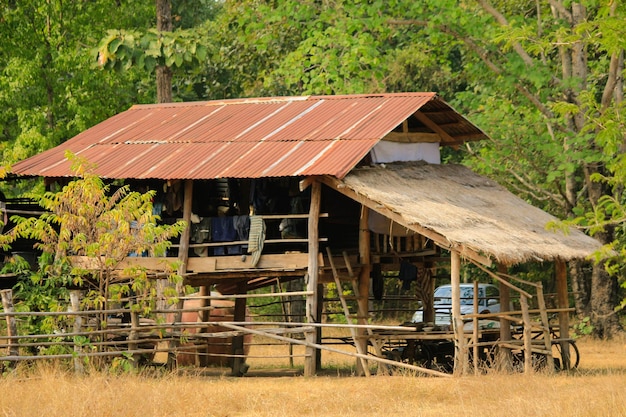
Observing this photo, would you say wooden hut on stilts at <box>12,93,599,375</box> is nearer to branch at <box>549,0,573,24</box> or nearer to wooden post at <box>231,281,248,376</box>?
wooden post at <box>231,281,248,376</box>

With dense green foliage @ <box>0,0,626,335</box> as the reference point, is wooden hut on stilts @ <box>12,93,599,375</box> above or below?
below

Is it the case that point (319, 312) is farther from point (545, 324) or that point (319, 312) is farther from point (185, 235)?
point (545, 324)

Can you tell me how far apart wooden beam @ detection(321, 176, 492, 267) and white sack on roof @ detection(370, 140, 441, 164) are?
6.44ft

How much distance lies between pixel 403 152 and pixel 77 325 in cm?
737

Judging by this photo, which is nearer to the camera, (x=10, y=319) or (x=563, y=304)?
(x=10, y=319)

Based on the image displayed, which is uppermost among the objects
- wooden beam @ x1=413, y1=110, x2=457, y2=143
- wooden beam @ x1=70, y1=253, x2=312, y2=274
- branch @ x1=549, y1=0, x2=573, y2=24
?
branch @ x1=549, y1=0, x2=573, y2=24

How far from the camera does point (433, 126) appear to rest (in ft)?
76.0

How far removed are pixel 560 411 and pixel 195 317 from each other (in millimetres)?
12613

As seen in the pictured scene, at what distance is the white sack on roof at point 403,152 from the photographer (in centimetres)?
2116

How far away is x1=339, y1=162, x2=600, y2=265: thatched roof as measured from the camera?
59.9 ft

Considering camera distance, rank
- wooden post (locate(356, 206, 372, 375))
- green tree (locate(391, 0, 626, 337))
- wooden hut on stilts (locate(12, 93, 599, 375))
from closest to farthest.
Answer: wooden hut on stilts (locate(12, 93, 599, 375)) → wooden post (locate(356, 206, 372, 375)) → green tree (locate(391, 0, 626, 337))

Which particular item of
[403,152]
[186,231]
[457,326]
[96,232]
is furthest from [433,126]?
[96,232]

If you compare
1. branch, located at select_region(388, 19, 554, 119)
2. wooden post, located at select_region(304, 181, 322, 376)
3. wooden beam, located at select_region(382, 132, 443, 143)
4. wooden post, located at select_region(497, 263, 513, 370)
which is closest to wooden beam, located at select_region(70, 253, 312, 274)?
wooden post, located at select_region(304, 181, 322, 376)

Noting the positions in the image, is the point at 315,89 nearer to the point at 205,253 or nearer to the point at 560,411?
the point at 205,253
